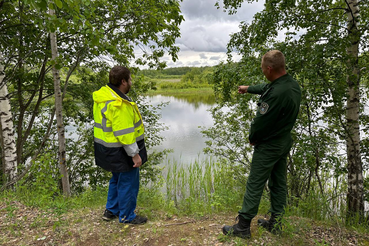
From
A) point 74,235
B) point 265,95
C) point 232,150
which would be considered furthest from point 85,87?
point 265,95

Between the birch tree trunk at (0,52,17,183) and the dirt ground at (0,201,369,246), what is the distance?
6.15 ft

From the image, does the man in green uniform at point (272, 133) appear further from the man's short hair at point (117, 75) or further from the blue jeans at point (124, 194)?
the man's short hair at point (117, 75)

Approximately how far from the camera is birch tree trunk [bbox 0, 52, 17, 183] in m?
4.57

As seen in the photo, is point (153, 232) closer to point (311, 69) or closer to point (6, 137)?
point (311, 69)

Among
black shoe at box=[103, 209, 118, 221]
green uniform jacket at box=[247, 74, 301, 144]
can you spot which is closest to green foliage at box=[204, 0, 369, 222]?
green uniform jacket at box=[247, 74, 301, 144]

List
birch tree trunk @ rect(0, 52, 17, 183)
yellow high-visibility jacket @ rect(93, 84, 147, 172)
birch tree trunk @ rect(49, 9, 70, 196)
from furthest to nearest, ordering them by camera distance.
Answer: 1. birch tree trunk @ rect(0, 52, 17, 183)
2. birch tree trunk @ rect(49, 9, 70, 196)
3. yellow high-visibility jacket @ rect(93, 84, 147, 172)

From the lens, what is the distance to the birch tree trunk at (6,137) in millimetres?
4570

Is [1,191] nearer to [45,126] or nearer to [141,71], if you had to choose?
[45,126]

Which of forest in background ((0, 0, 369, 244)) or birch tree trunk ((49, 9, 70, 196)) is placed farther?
birch tree trunk ((49, 9, 70, 196))

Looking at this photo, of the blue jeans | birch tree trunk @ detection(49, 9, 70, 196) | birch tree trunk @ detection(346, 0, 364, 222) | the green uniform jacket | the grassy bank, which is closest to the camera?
the green uniform jacket

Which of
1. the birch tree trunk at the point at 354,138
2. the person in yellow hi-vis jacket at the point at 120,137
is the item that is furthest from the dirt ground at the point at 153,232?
the birch tree trunk at the point at 354,138

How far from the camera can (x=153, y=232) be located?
278cm

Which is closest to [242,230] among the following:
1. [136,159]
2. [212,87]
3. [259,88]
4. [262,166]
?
[262,166]

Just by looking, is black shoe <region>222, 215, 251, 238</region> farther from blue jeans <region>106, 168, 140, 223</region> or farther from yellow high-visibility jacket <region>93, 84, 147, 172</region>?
yellow high-visibility jacket <region>93, 84, 147, 172</region>
